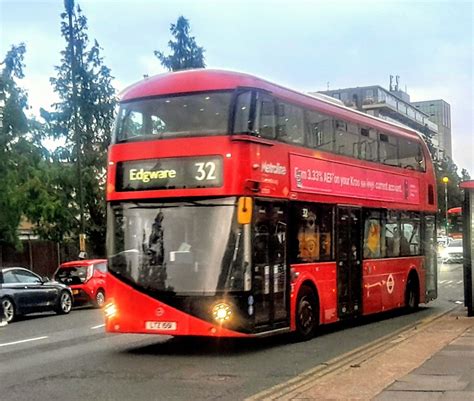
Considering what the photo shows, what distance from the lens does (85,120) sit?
3806cm

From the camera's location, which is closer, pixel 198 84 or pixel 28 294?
pixel 198 84

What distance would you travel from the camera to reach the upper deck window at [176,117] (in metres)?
12.4

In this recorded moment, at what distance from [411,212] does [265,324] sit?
8110 mm

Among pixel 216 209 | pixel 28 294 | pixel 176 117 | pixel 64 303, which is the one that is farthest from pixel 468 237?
pixel 64 303

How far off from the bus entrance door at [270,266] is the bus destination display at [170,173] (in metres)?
0.90

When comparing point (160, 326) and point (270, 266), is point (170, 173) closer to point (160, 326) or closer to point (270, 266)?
point (270, 266)

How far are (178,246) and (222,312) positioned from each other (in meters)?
1.22

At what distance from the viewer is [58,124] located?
37.6 m

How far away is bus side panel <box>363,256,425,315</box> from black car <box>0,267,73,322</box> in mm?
9118

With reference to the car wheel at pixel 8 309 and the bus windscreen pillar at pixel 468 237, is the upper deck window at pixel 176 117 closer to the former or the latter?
the bus windscreen pillar at pixel 468 237

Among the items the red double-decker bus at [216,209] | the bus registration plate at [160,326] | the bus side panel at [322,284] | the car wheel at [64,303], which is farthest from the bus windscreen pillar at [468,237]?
the car wheel at [64,303]

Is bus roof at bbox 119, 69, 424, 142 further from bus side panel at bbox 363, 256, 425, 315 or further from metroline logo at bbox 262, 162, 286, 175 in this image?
bus side panel at bbox 363, 256, 425, 315

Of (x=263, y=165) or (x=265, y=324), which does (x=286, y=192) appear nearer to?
(x=263, y=165)

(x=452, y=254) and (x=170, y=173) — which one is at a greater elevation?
(x=170, y=173)
